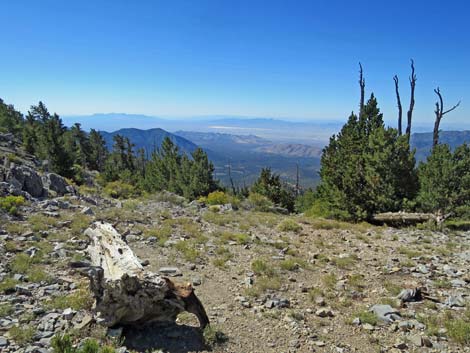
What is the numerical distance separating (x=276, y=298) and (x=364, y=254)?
573 cm

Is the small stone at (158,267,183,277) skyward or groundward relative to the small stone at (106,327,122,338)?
groundward

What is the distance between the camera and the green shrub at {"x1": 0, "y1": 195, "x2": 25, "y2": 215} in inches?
508

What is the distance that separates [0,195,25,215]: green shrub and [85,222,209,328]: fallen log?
29.4 feet

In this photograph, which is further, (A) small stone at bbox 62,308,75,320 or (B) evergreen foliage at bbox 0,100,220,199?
(B) evergreen foliage at bbox 0,100,220,199

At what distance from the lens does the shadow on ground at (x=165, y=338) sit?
575 centimetres

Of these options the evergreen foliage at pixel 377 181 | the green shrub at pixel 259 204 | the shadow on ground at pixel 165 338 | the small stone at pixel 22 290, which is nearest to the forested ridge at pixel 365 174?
the evergreen foliage at pixel 377 181

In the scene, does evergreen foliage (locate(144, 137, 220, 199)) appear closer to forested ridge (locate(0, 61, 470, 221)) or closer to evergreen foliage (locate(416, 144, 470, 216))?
forested ridge (locate(0, 61, 470, 221))

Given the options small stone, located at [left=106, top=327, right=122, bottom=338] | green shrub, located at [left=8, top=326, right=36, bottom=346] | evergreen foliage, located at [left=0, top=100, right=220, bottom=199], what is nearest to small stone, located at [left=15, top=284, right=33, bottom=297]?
green shrub, located at [left=8, top=326, right=36, bottom=346]

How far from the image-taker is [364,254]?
12.3m

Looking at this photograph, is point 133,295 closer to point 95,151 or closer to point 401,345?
point 401,345

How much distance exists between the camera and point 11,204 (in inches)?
529

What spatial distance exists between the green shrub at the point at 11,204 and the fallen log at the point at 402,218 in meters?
19.7

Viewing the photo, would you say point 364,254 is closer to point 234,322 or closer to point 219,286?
point 219,286

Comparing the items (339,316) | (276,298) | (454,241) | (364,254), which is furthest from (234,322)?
(454,241)
